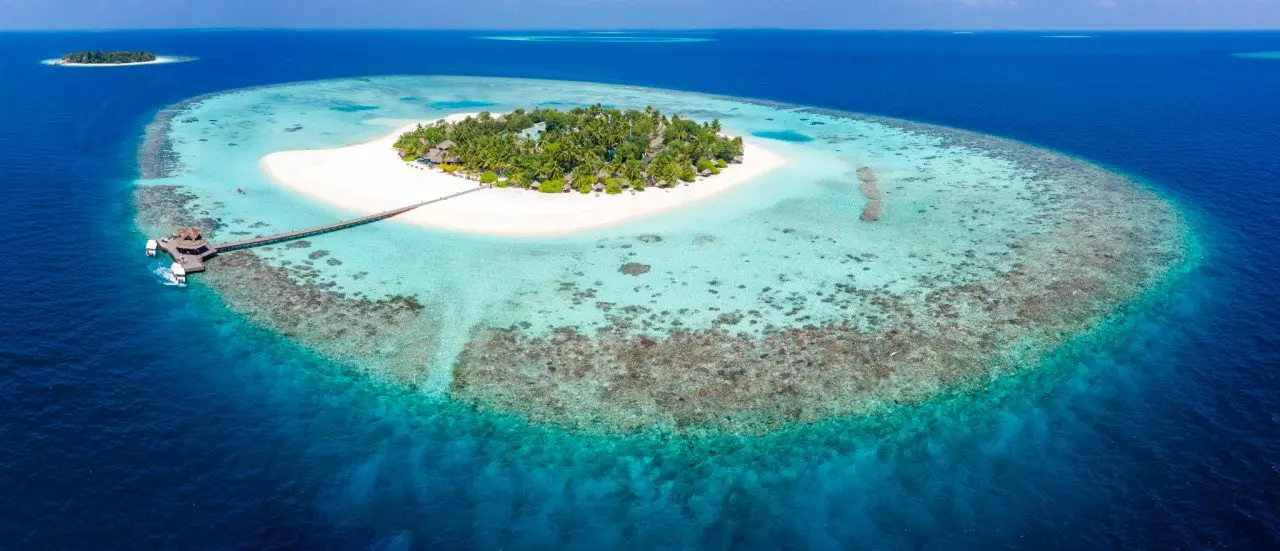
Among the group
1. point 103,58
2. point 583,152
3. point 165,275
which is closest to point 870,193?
point 583,152

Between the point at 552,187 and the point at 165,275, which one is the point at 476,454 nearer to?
the point at 165,275

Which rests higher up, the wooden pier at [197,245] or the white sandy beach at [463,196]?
the white sandy beach at [463,196]

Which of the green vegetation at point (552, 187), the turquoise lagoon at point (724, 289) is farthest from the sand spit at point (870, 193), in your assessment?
the green vegetation at point (552, 187)

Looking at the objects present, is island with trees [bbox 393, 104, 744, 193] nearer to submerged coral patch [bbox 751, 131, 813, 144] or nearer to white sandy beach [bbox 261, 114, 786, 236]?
white sandy beach [bbox 261, 114, 786, 236]

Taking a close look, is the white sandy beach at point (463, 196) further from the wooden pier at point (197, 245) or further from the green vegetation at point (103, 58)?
the green vegetation at point (103, 58)

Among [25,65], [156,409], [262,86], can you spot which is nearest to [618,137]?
[156,409]

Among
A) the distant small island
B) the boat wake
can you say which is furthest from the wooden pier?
the distant small island

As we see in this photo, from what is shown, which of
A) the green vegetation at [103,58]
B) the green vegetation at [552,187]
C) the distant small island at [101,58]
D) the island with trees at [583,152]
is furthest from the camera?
the green vegetation at [103,58]
